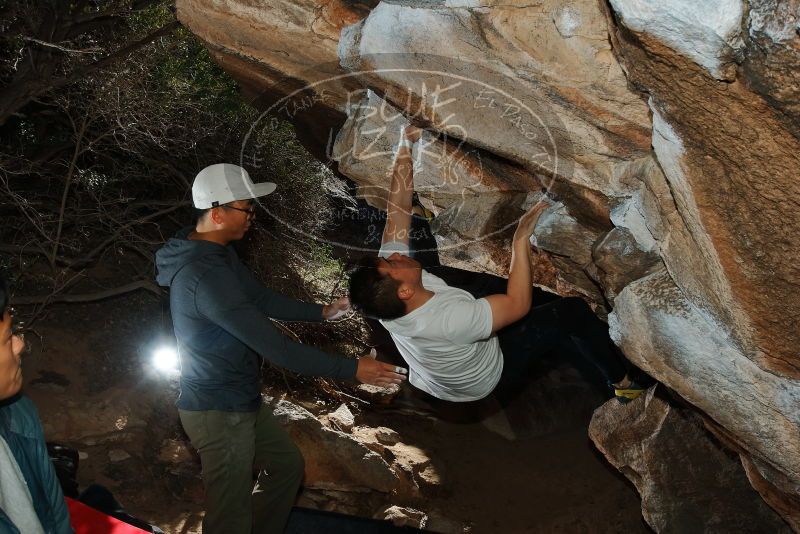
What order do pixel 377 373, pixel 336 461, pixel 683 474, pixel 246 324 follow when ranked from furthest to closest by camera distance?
pixel 336 461 < pixel 683 474 < pixel 377 373 < pixel 246 324

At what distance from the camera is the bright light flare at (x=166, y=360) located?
18.6 feet

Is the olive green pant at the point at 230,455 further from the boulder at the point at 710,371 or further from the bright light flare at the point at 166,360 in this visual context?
the bright light flare at the point at 166,360

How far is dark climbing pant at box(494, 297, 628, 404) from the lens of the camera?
6180 mm

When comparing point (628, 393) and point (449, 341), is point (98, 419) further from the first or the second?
point (628, 393)

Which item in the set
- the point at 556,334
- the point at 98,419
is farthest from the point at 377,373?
the point at 556,334

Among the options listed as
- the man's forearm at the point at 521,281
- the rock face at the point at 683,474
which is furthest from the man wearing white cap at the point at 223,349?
the rock face at the point at 683,474

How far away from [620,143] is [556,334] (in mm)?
3778

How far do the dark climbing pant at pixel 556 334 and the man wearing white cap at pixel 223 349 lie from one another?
3.47 m

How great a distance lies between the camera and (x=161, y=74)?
5969 mm

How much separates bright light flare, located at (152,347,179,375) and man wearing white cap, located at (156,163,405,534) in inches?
109

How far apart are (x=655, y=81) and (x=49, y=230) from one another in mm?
5789

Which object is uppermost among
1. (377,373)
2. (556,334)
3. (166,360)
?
(377,373)

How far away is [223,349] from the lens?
9.75ft

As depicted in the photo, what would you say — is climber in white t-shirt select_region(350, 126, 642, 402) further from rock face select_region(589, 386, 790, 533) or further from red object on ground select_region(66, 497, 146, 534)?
rock face select_region(589, 386, 790, 533)
